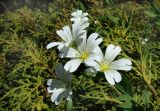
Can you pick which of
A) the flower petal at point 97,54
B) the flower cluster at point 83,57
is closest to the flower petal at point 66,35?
the flower cluster at point 83,57

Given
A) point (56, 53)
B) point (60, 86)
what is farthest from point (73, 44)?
→ point (56, 53)

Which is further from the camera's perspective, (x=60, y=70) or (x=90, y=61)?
(x=60, y=70)

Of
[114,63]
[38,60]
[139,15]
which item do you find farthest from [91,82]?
[139,15]

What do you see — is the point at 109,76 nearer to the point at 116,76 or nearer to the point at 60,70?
the point at 116,76

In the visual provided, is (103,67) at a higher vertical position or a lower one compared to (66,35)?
lower

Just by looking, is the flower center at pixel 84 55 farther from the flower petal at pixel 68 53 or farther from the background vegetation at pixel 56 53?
the background vegetation at pixel 56 53

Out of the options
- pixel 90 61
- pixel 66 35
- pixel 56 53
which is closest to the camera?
pixel 90 61

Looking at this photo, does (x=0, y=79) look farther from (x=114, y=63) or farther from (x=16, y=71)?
(x=114, y=63)
